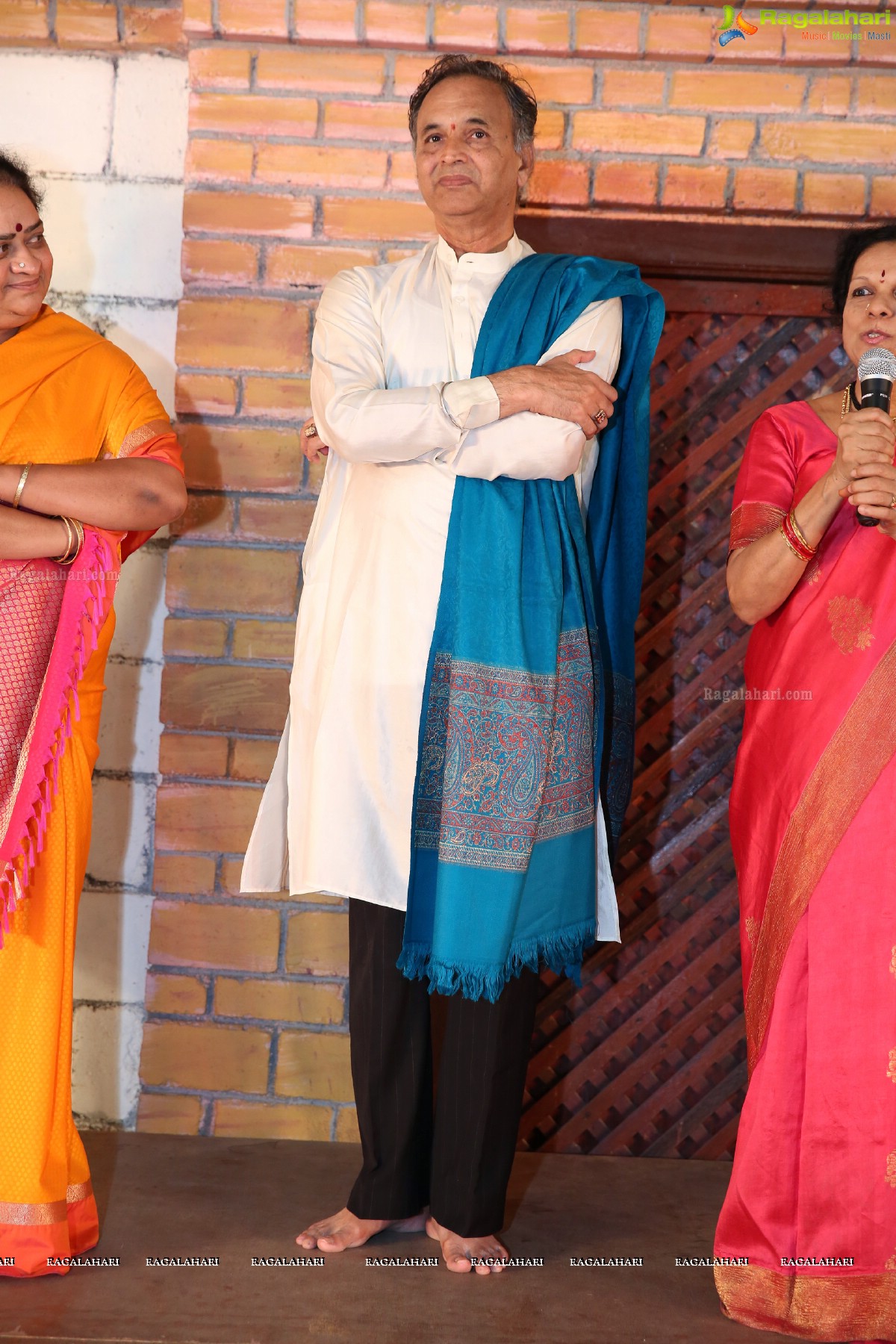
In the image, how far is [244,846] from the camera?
2.74 m

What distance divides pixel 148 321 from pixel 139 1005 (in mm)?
1580

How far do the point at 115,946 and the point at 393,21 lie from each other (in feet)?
7.10

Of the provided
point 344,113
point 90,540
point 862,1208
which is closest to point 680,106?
point 344,113

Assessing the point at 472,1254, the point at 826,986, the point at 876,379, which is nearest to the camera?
the point at 876,379

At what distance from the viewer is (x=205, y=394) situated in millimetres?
2760

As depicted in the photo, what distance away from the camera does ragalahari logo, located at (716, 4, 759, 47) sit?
268cm

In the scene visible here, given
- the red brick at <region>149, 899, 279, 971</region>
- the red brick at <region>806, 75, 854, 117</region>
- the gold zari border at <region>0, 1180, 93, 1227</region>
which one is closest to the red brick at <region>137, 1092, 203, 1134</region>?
the red brick at <region>149, 899, 279, 971</region>

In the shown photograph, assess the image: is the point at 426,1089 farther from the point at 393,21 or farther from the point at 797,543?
the point at 393,21

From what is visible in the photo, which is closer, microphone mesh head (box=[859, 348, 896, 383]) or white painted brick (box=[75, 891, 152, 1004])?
microphone mesh head (box=[859, 348, 896, 383])

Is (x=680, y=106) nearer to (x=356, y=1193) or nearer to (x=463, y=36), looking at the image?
(x=463, y=36)

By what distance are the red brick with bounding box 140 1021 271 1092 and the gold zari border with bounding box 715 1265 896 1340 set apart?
117cm

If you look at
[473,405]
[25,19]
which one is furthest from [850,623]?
[25,19]

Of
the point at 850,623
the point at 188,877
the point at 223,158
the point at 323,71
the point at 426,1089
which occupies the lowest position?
the point at 426,1089

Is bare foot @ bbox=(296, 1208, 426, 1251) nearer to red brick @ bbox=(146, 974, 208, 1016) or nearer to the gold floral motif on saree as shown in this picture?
red brick @ bbox=(146, 974, 208, 1016)
